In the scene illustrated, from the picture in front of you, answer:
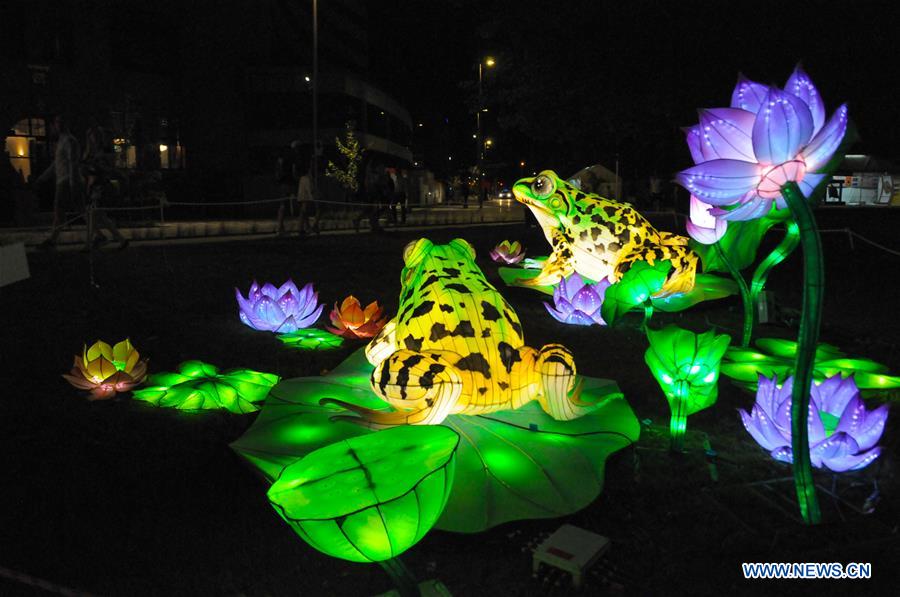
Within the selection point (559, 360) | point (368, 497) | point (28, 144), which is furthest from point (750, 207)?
point (28, 144)

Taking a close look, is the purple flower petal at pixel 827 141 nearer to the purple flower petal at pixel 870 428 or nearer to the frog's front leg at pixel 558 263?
the purple flower petal at pixel 870 428

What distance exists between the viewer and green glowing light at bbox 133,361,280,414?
4406 millimetres

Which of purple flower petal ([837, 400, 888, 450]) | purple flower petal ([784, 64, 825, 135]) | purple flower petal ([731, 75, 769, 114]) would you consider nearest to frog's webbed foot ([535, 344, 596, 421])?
purple flower petal ([837, 400, 888, 450])

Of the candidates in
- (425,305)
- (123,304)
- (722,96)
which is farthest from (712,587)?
(722,96)

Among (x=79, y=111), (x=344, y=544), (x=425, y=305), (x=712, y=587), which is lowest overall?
(x=712, y=587)

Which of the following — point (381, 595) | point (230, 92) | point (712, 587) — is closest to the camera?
point (381, 595)

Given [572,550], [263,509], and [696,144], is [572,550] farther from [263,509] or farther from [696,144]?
[696,144]

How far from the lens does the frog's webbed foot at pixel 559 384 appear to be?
12.0 ft

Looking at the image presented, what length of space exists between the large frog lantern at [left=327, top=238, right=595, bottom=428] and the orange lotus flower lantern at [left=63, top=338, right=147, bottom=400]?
5.53 ft

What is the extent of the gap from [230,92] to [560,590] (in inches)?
1346

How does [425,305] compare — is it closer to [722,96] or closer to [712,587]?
[712,587]

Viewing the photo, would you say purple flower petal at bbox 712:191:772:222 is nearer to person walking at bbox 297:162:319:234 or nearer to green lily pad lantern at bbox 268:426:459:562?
green lily pad lantern at bbox 268:426:459:562

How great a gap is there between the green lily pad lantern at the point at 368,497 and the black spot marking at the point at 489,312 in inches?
68.8

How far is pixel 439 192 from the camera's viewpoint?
194ft
